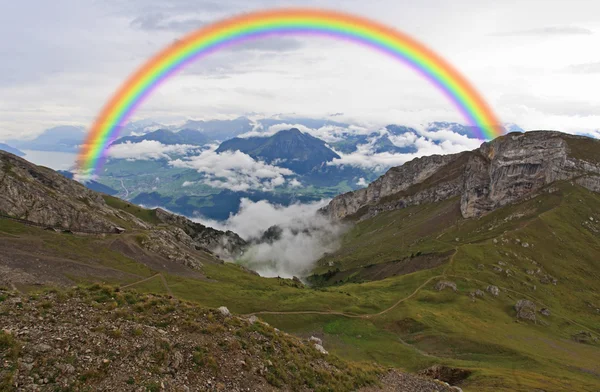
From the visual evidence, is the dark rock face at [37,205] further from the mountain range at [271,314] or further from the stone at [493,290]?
the stone at [493,290]

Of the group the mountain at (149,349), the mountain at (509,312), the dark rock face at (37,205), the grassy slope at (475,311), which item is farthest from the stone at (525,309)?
the dark rock face at (37,205)

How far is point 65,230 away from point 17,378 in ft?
485

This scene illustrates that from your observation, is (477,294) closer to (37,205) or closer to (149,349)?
(149,349)

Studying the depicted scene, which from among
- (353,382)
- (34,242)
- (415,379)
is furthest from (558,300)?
(34,242)

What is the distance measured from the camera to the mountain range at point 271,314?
82.5 feet

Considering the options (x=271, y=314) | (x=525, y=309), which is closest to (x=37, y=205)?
(x=271, y=314)

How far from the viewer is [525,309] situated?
128m

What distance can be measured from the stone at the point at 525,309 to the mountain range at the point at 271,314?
16.4 inches

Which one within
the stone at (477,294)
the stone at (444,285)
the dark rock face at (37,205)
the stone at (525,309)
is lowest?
the stone at (525,309)

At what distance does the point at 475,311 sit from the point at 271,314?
247 feet

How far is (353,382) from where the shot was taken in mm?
36625

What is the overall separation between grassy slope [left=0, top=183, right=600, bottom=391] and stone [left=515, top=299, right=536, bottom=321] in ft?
10.6

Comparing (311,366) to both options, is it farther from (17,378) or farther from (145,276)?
(145,276)

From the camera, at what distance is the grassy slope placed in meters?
81.5
